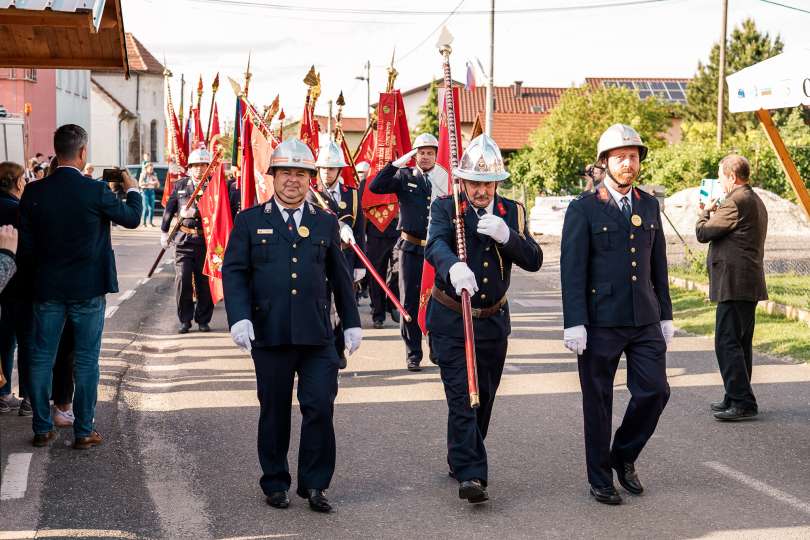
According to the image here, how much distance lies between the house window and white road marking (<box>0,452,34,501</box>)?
253 feet

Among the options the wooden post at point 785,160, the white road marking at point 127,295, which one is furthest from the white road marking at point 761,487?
the white road marking at point 127,295

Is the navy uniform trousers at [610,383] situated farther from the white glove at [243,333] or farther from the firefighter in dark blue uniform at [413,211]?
the firefighter in dark blue uniform at [413,211]

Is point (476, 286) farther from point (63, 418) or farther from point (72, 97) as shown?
point (72, 97)

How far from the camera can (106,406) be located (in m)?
8.32

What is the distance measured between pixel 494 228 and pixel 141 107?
7799cm

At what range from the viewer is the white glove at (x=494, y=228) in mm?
5918

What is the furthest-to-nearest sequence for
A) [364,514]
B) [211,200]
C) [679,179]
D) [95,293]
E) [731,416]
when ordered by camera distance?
[679,179], [211,200], [731,416], [95,293], [364,514]

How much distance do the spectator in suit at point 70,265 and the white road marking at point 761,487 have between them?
3.83 metres

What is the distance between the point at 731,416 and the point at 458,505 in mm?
2981

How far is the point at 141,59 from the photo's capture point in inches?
3243

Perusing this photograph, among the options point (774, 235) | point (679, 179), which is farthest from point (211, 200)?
point (679, 179)

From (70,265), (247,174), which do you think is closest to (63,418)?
(70,265)

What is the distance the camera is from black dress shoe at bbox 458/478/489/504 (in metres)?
5.82

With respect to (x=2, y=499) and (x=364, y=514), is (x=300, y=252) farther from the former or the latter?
(x=2, y=499)
